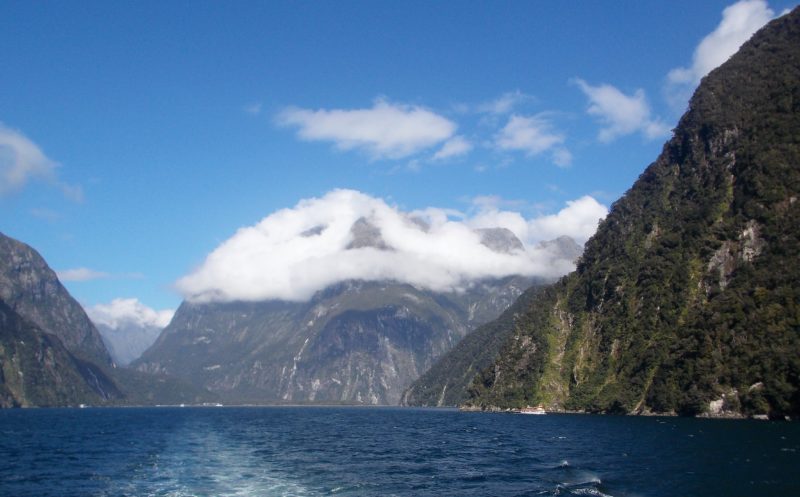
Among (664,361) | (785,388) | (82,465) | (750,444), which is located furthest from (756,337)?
(82,465)

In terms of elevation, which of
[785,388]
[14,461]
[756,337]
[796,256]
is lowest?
[14,461]

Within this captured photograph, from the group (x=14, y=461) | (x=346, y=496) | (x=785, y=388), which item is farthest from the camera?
A: (x=785, y=388)

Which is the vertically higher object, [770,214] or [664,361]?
[770,214]

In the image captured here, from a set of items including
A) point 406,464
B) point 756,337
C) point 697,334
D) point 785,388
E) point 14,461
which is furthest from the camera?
point 697,334

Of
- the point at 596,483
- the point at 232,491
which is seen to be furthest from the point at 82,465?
the point at 596,483

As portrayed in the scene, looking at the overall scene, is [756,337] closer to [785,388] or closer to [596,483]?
[785,388]

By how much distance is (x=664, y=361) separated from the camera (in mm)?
199500

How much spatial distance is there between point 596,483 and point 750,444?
4164 centimetres

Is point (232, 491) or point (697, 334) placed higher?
point (697, 334)

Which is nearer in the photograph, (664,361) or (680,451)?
(680,451)

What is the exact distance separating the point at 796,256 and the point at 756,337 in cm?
2511

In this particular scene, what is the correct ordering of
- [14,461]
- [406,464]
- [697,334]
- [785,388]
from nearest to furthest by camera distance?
[406,464] < [14,461] < [785,388] < [697,334]

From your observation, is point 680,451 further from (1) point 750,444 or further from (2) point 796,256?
(2) point 796,256

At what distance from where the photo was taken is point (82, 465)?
90000mm
